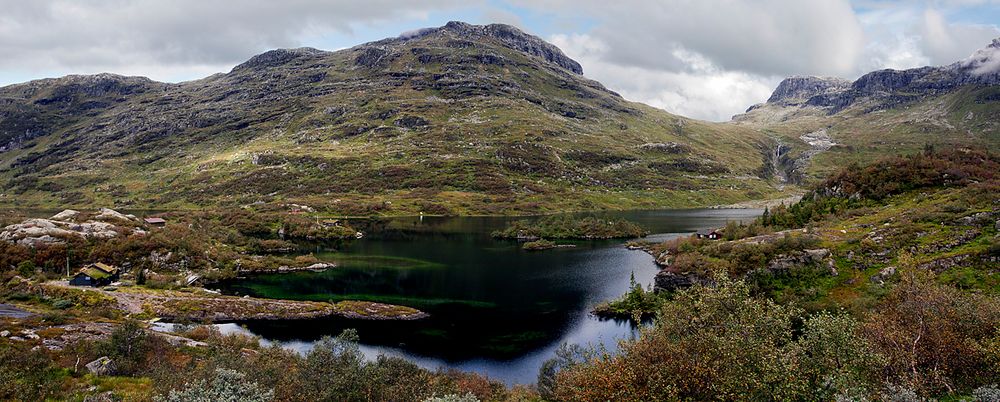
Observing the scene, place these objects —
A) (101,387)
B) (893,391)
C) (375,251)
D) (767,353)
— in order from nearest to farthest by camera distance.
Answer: (893,391) < (767,353) < (101,387) < (375,251)

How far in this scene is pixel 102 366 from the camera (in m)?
40.4

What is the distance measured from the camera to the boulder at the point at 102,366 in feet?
131

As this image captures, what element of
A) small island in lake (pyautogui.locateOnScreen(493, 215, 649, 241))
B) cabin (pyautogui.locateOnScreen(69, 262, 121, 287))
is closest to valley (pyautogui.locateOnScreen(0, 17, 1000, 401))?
cabin (pyautogui.locateOnScreen(69, 262, 121, 287))

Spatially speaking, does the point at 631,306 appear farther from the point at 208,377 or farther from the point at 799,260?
the point at 208,377

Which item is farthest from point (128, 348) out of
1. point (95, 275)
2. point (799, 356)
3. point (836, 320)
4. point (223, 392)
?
point (836, 320)

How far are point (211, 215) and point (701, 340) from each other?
176 meters

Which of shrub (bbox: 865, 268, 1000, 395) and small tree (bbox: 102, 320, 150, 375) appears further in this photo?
small tree (bbox: 102, 320, 150, 375)

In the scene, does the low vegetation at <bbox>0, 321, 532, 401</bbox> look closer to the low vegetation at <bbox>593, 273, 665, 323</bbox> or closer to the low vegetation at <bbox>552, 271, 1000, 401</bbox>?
the low vegetation at <bbox>552, 271, 1000, 401</bbox>

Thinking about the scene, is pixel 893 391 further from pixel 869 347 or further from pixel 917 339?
pixel 917 339

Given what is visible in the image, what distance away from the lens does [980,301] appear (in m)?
32.7

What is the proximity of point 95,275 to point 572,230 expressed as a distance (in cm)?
11851

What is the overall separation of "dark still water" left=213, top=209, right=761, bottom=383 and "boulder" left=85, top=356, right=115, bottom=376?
69.6ft

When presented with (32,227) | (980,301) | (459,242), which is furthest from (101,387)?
(459,242)

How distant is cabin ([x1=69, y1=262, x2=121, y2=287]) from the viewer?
81625 millimetres
